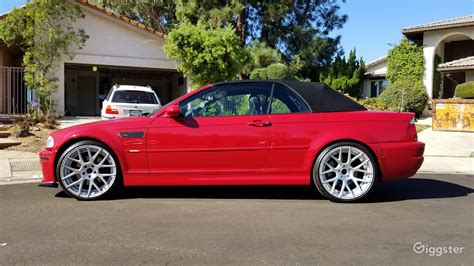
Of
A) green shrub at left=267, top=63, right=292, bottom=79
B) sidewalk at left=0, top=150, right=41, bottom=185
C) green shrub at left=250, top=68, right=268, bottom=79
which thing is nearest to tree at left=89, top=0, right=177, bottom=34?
green shrub at left=250, top=68, right=268, bottom=79

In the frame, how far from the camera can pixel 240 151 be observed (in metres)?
5.58

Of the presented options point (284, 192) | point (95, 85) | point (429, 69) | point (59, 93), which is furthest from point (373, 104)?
point (284, 192)

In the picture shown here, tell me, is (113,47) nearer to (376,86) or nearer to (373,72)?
(373,72)

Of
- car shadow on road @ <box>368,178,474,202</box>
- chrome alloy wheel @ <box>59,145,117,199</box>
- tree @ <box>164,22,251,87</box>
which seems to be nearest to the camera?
chrome alloy wheel @ <box>59,145,117,199</box>

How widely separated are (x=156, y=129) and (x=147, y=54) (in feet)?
46.3

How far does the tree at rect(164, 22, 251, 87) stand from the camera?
50.4ft

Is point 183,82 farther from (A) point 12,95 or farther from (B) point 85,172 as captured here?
(B) point 85,172

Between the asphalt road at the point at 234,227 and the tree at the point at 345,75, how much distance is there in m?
18.5

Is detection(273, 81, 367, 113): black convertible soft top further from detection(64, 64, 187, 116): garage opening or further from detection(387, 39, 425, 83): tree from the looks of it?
detection(387, 39, 425, 83): tree

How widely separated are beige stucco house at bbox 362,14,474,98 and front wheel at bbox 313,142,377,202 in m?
17.9

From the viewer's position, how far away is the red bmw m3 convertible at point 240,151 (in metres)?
5.57

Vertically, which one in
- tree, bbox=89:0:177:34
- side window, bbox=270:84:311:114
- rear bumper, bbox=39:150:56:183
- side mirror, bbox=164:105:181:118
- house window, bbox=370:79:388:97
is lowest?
rear bumper, bbox=39:150:56:183

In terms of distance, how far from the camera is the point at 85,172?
18.6ft

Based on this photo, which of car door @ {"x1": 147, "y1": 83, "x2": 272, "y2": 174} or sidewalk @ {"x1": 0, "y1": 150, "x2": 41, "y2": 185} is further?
sidewalk @ {"x1": 0, "y1": 150, "x2": 41, "y2": 185}
